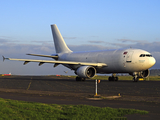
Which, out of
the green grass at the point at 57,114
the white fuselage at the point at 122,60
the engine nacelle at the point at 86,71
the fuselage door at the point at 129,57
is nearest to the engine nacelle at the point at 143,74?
the white fuselage at the point at 122,60

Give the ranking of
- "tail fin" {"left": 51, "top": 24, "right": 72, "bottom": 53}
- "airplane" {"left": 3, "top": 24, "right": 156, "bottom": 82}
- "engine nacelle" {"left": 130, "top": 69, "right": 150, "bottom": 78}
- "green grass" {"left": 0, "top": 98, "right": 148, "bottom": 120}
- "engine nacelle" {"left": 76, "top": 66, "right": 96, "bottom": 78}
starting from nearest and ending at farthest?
"green grass" {"left": 0, "top": 98, "right": 148, "bottom": 120} < "airplane" {"left": 3, "top": 24, "right": 156, "bottom": 82} < "engine nacelle" {"left": 76, "top": 66, "right": 96, "bottom": 78} < "engine nacelle" {"left": 130, "top": 69, "right": 150, "bottom": 78} < "tail fin" {"left": 51, "top": 24, "right": 72, "bottom": 53}

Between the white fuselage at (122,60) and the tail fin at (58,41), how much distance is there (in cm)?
978

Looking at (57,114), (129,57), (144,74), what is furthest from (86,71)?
(57,114)

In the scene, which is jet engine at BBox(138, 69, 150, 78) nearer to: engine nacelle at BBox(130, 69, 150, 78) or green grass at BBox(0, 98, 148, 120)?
engine nacelle at BBox(130, 69, 150, 78)

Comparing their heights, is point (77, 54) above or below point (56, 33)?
below

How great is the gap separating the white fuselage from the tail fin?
9.78m

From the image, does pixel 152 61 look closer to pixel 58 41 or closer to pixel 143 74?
pixel 143 74

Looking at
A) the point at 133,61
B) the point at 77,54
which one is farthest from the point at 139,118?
the point at 77,54

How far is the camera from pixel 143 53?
1358 inches

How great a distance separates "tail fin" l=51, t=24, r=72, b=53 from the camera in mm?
51544

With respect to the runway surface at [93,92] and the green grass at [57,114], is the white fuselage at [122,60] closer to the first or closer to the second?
the runway surface at [93,92]

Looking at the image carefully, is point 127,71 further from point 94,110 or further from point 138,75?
point 94,110

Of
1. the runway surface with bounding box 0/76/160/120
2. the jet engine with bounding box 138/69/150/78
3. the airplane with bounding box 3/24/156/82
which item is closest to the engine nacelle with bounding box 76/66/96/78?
the airplane with bounding box 3/24/156/82

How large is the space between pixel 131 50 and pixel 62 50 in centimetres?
1972
